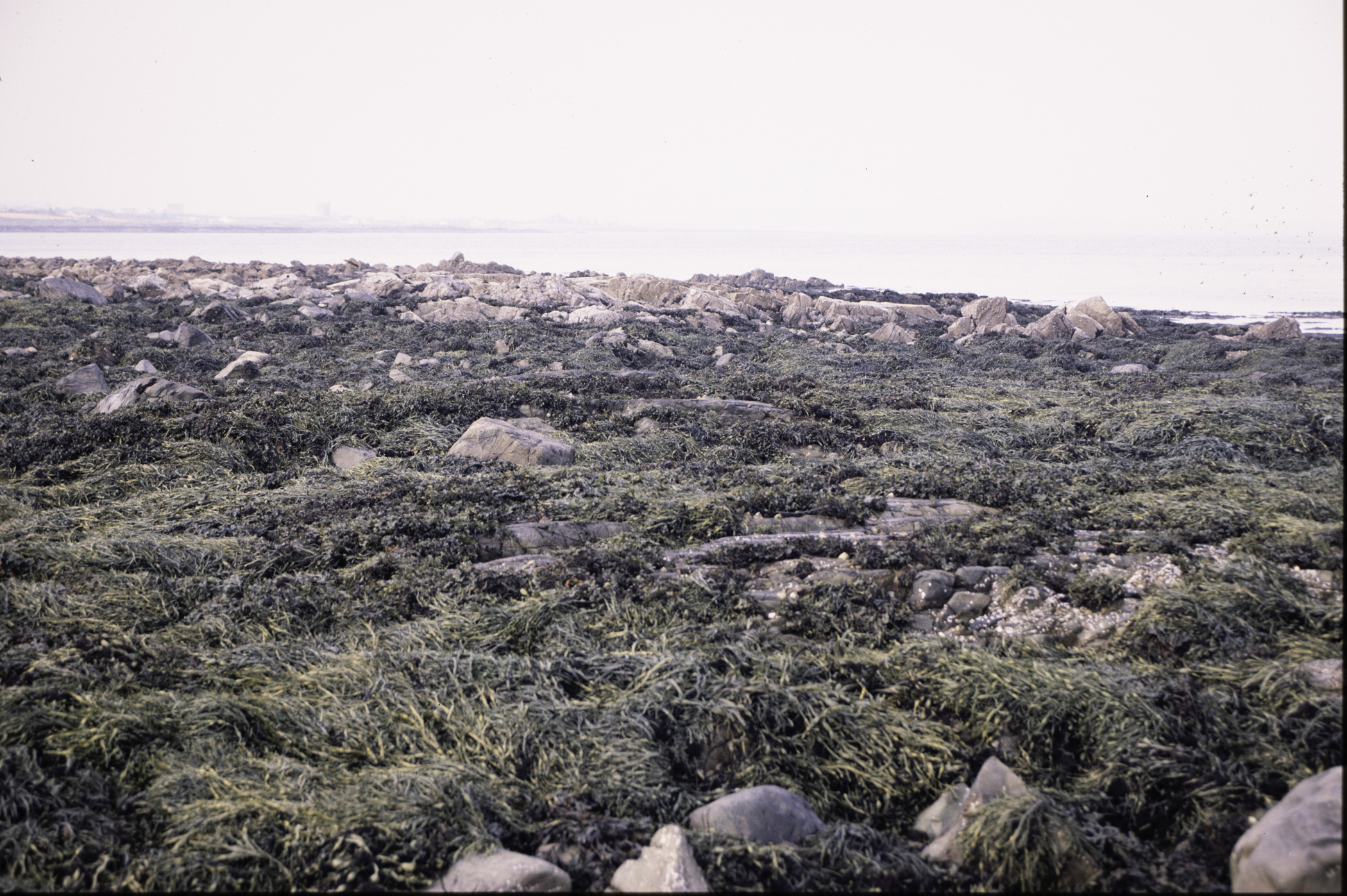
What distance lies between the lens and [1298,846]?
190 centimetres

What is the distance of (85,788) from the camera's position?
2.59m

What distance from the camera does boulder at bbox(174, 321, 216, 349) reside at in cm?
1341

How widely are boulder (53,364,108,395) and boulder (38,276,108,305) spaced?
34.2 feet

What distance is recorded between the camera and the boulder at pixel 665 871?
2.20 metres

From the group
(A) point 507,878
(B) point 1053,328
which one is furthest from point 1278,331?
(A) point 507,878

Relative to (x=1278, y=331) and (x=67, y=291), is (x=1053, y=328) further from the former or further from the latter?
(x=67, y=291)

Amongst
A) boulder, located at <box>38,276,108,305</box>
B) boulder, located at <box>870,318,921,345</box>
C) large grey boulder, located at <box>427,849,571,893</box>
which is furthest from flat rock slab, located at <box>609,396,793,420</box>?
boulder, located at <box>38,276,108,305</box>

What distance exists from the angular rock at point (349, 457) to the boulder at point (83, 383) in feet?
14.5

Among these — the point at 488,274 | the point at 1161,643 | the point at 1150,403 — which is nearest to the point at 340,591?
the point at 1161,643

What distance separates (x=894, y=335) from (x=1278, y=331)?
25.1ft

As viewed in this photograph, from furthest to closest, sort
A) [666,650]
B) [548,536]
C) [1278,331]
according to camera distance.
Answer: [1278,331] → [548,536] → [666,650]

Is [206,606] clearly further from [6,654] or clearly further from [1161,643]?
[1161,643]

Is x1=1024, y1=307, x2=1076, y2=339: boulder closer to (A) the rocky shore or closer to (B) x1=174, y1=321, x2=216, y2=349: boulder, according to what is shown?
(A) the rocky shore

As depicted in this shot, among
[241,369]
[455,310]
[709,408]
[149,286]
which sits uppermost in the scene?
[149,286]
